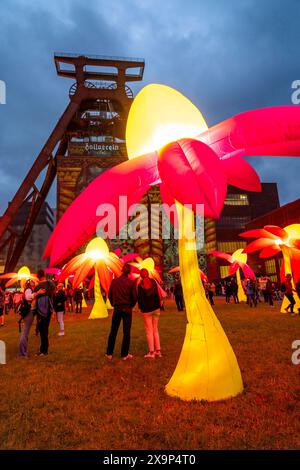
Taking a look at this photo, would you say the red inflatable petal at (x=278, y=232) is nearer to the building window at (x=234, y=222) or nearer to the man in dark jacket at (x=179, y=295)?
the man in dark jacket at (x=179, y=295)

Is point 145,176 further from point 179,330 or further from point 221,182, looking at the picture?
point 179,330

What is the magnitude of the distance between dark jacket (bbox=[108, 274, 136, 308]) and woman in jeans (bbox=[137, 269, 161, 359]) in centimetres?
15

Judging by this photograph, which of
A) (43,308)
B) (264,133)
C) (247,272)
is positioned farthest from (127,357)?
(247,272)

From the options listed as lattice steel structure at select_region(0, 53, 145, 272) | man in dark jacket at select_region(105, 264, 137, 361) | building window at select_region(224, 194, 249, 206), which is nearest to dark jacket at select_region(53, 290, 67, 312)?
man in dark jacket at select_region(105, 264, 137, 361)

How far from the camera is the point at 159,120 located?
336 cm

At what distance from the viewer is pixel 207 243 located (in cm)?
3397

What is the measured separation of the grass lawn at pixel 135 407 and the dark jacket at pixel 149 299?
0.88 metres

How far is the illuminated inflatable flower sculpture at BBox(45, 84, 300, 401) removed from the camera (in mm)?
2127

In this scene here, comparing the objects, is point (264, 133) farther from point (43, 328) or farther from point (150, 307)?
point (43, 328)

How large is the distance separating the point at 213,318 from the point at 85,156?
107ft

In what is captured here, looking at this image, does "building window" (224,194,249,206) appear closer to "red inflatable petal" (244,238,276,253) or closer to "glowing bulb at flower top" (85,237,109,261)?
"glowing bulb at flower top" (85,237,109,261)

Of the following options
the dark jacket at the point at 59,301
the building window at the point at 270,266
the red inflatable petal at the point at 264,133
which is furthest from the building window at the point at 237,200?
the red inflatable petal at the point at 264,133

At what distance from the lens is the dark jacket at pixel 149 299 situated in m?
5.30
